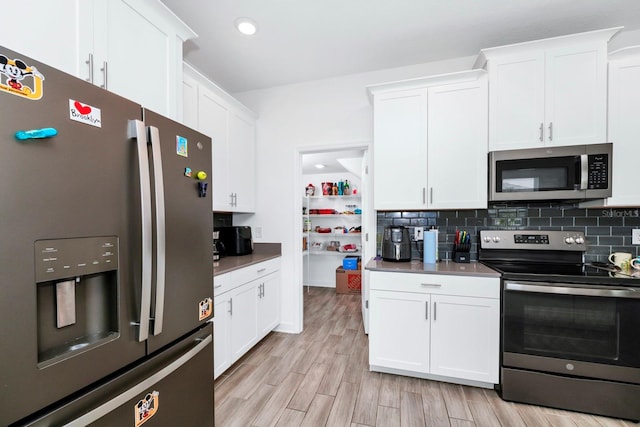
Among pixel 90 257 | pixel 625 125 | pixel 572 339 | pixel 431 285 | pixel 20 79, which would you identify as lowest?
pixel 572 339

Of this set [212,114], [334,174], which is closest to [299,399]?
[212,114]

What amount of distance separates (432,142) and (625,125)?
51.2 inches

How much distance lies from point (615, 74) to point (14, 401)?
11.5 feet

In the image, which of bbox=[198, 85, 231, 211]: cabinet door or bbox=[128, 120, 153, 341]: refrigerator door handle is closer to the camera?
bbox=[128, 120, 153, 341]: refrigerator door handle

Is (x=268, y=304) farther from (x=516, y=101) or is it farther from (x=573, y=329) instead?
(x=516, y=101)

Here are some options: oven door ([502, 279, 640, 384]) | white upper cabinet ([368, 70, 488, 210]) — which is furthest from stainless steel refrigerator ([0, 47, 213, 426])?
oven door ([502, 279, 640, 384])

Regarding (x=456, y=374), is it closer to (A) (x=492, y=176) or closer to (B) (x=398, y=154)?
(A) (x=492, y=176)

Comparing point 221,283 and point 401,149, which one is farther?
point 401,149

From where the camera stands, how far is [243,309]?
237 cm

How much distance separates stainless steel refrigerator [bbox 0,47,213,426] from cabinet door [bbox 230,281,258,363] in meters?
1.02

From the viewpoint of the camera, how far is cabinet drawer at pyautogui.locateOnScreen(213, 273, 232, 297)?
77.8 inches

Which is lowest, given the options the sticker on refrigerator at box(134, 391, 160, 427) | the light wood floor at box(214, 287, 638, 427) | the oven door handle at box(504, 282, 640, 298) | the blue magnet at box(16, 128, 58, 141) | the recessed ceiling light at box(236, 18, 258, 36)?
the light wood floor at box(214, 287, 638, 427)

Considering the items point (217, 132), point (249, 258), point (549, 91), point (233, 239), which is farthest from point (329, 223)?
point (549, 91)

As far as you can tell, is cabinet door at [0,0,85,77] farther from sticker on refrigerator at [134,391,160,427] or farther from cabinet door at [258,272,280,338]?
cabinet door at [258,272,280,338]
